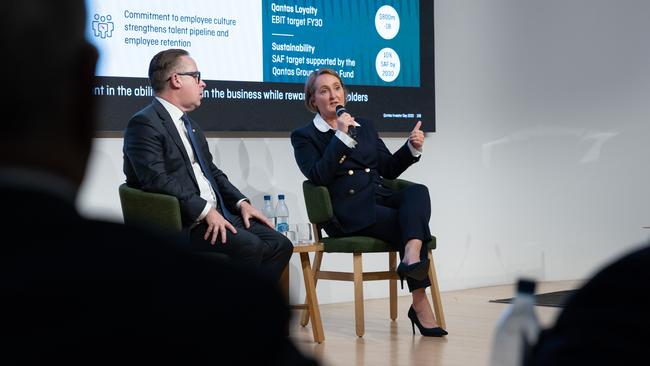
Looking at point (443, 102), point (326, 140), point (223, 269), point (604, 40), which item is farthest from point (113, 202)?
point (223, 269)

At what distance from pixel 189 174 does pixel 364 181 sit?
1.05 meters

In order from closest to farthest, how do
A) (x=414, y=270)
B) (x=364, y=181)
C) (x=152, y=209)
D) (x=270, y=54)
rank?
(x=152, y=209)
(x=414, y=270)
(x=364, y=181)
(x=270, y=54)

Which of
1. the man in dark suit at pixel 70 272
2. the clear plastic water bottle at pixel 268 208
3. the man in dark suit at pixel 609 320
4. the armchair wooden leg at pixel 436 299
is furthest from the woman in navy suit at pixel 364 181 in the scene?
the man in dark suit at pixel 70 272

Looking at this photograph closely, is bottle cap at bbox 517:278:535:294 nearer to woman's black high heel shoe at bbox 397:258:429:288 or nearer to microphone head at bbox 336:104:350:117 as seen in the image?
woman's black high heel shoe at bbox 397:258:429:288

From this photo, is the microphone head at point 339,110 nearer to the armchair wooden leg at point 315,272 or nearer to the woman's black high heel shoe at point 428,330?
the armchair wooden leg at point 315,272

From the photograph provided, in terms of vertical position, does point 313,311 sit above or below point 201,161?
below

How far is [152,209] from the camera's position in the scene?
4.04 metres

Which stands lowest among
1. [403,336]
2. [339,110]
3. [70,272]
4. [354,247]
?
[403,336]

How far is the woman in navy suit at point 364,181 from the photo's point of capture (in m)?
4.64

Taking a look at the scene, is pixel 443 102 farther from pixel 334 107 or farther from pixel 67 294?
pixel 67 294

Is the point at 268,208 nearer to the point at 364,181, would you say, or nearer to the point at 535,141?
the point at 364,181

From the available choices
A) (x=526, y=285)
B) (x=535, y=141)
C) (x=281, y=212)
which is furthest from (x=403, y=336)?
(x=526, y=285)

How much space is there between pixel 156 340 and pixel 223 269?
0.07m

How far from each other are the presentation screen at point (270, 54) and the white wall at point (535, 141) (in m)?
0.34
